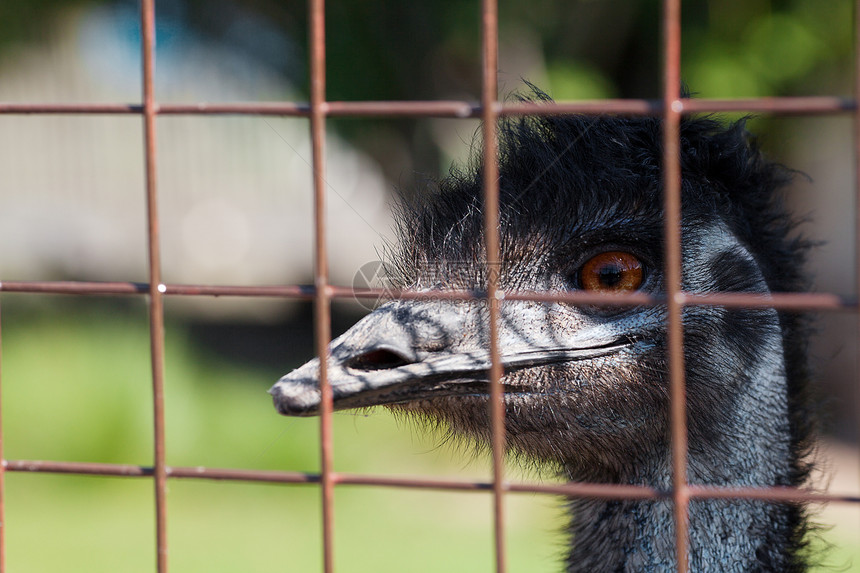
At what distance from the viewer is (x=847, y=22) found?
6227mm

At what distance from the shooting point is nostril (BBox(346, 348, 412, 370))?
5.66 ft

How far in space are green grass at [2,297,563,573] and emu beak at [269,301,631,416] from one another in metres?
3.66

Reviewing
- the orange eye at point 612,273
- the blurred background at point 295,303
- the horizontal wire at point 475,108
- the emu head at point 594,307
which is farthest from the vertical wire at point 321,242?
the blurred background at point 295,303

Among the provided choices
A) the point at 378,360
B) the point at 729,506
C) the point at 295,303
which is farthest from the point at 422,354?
the point at 295,303

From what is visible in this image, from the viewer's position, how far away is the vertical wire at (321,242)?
133cm

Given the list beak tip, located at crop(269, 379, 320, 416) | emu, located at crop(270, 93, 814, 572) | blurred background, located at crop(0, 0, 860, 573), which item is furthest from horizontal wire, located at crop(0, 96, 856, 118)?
blurred background, located at crop(0, 0, 860, 573)

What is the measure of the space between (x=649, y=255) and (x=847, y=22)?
16.4 ft

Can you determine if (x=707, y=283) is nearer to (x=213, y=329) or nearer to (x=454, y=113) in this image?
(x=454, y=113)

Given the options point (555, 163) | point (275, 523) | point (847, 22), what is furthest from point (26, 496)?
point (847, 22)

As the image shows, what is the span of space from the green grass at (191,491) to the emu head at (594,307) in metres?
3.49

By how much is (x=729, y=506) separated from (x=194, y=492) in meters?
4.75

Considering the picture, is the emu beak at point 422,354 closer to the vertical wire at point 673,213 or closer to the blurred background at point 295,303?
the vertical wire at point 673,213

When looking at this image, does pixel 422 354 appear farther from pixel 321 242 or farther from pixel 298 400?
pixel 321 242

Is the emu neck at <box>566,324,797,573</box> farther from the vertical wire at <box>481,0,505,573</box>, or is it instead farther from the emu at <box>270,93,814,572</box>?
the vertical wire at <box>481,0,505,573</box>
